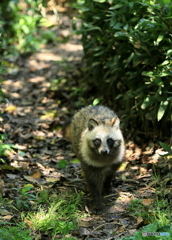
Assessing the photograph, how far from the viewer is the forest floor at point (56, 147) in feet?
17.4

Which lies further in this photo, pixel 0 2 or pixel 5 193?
pixel 0 2

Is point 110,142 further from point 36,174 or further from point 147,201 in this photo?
point 36,174

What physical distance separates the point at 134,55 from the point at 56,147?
224cm

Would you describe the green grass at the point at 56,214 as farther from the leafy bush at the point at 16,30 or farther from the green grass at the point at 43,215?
the leafy bush at the point at 16,30

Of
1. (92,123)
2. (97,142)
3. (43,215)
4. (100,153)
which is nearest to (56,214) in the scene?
(43,215)

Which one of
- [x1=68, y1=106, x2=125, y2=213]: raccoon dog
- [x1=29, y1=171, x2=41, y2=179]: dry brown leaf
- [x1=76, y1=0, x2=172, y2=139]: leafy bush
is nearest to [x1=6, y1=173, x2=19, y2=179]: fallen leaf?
[x1=29, y1=171, x2=41, y2=179]: dry brown leaf

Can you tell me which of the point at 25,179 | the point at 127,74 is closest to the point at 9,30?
the point at 127,74

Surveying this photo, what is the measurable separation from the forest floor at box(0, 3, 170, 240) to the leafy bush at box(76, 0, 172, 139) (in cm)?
73

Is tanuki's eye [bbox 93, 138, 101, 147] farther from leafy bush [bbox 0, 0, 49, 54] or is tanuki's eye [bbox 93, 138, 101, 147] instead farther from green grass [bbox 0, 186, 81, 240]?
leafy bush [bbox 0, 0, 49, 54]

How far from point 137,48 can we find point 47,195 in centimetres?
257

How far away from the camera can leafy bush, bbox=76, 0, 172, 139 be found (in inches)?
224

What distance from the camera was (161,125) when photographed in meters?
6.72

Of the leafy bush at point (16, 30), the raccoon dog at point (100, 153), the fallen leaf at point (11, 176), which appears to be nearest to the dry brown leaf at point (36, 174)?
the fallen leaf at point (11, 176)

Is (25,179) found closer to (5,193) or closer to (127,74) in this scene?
(5,193)
